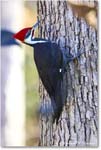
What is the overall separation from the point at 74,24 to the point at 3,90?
0.45 m

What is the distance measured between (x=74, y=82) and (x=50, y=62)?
0.47ft

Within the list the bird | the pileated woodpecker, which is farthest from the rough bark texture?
the bird

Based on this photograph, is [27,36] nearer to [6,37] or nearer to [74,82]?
[6,37]

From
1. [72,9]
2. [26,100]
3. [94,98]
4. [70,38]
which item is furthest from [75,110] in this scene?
[72,9]

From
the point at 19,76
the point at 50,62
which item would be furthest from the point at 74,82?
the point at 19,76

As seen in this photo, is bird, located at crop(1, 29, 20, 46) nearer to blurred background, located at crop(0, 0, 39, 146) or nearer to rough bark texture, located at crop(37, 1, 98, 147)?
blurred background, located at crop(0, 0, 39, 146)

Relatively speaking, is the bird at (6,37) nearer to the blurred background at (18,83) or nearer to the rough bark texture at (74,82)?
the blurred background at (18,83)

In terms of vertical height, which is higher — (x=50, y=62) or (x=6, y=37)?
(x=6, y=37)

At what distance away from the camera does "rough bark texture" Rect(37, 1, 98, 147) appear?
1.35 metres

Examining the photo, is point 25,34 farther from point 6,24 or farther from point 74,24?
point 74,24

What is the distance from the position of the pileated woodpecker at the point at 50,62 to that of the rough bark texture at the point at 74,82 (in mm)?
23

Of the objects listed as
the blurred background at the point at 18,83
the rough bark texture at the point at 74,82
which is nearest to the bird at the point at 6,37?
the blurred background at the point at 18,83

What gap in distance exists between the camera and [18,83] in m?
1.38

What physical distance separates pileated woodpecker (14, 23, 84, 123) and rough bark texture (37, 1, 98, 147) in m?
0.02
